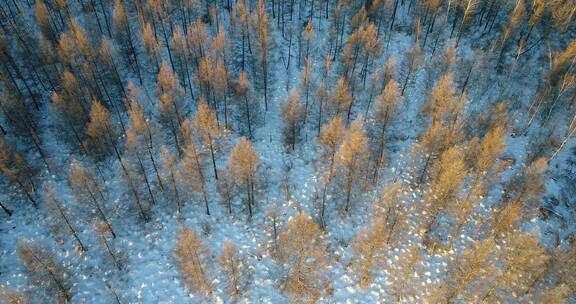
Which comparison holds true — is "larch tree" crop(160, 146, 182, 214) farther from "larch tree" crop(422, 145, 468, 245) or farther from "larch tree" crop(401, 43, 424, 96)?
"larch tree" crop(401, 43, 424, 96)

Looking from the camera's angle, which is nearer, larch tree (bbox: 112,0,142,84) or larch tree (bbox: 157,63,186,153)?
larch tree (bbox: 157,63,186,153)

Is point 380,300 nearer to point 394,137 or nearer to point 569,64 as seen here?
point 394,137

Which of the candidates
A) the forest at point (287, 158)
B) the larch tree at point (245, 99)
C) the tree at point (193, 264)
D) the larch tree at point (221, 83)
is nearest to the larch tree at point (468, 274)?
the forest at point (287, 158)

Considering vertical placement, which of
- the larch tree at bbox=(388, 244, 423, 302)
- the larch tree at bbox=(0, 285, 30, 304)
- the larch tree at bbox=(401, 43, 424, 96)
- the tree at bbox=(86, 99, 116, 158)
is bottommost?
the larch tree at bbox=(388, 244, 423, 302)

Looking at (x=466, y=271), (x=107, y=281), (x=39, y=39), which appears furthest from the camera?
(x=39, y=39)

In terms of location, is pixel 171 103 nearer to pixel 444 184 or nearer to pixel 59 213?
pixel 59 213

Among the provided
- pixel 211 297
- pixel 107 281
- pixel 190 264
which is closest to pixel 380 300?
pixel 211 297

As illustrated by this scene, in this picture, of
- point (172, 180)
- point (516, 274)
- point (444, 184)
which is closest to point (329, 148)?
point (444, 184)

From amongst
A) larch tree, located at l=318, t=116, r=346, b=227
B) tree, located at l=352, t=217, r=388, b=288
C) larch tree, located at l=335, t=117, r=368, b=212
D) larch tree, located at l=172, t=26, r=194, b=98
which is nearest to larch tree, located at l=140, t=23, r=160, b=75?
larch tree, located at l=172, t=26, r=194, b=98
